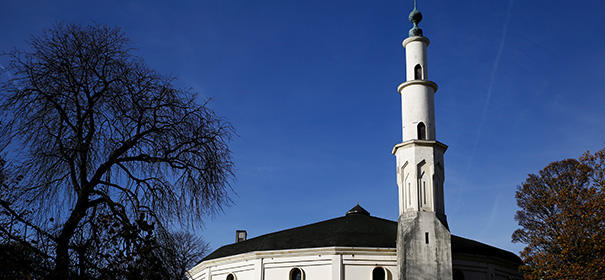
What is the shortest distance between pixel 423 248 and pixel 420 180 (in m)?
3.96

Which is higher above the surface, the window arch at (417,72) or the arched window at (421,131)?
the window arch at (417,72)

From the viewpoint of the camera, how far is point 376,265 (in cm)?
3275

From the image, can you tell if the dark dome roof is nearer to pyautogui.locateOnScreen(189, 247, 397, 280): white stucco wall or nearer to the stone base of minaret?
pyautogui.locateOnScreen(189, 247, 397, 280): white stucco wall

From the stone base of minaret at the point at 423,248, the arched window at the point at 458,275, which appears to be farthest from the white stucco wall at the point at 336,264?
the stone base of minaret at the point at 423,248

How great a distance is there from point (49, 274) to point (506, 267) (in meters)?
31.4

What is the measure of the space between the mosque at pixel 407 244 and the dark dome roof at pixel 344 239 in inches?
2.6

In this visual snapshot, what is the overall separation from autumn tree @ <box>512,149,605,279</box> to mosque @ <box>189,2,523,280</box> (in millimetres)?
2610

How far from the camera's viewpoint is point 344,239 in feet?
111

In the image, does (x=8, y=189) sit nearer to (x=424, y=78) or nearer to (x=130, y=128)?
(x=130, y=128)

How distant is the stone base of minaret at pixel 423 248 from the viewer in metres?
30.5

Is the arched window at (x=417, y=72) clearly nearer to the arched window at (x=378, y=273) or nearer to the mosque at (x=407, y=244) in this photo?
the mosque at (x=407, y=244)

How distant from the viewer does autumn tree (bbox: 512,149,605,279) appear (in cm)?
3331

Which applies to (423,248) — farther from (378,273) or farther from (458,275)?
(458,275)

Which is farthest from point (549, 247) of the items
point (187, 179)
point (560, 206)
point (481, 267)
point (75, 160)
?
point (75, 160)
